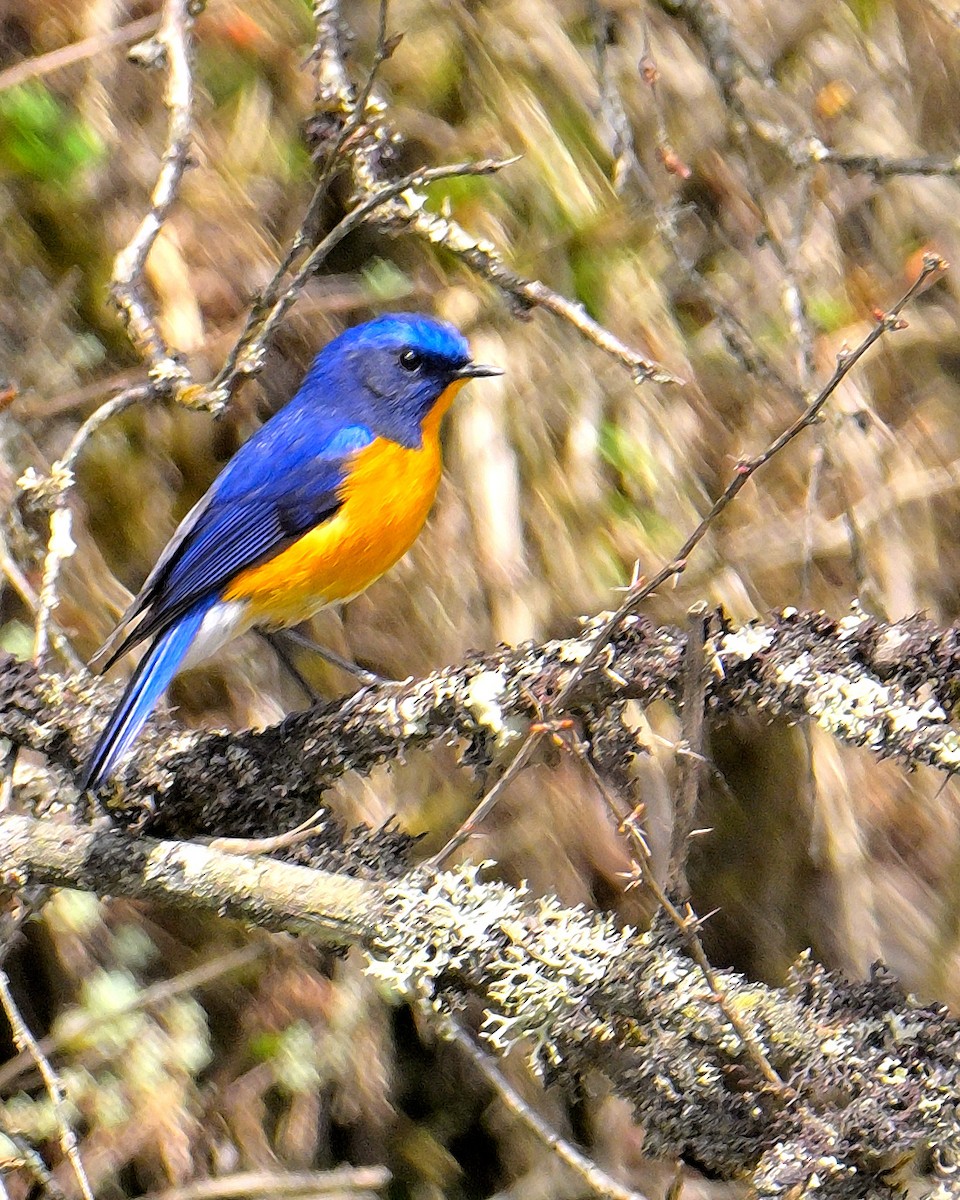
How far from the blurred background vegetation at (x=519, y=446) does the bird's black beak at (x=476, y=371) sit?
0.10 m

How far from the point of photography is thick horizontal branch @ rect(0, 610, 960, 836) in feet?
5.67

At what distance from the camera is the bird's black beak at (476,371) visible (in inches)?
119

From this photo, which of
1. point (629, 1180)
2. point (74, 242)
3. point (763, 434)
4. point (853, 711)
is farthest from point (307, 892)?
point (74, 242)

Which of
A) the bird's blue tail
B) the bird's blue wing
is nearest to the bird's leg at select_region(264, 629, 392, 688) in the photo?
the bird's blue wing

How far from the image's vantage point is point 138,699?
7.30ft

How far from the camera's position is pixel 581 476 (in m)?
3.05

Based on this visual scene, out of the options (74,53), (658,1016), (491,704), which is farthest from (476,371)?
(658,1016)

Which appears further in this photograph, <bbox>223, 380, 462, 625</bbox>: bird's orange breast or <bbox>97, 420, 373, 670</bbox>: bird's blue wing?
<bbox>223, 380, 462, 625</bbox>: bird's orange breast

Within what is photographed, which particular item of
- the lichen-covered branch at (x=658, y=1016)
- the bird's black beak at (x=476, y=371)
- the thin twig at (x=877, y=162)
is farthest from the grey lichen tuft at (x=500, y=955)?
the thin twig at (x=877, y=162)

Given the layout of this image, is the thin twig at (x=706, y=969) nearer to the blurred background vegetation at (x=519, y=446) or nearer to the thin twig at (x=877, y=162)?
the blurred background vegetation at (x=519, y=446)

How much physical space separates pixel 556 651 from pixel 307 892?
0.49 m

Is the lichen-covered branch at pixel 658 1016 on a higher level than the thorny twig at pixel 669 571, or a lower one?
lower

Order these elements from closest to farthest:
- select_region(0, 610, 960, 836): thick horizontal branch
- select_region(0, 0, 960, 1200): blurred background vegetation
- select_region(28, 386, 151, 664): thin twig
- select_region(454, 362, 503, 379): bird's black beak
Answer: select_region(0, 610, 960, 836): thick horizontal branch < select_region(28, 386, 151, 664): thin twig < select_region(0, 0, 960, 1200): blurred background vegetation < select_region(454, 362, 503, 379): bird's black beak

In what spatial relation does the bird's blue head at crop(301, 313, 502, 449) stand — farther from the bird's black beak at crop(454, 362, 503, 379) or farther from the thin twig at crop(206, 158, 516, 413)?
the thin twig at crop(206, 158, 516, 413)
